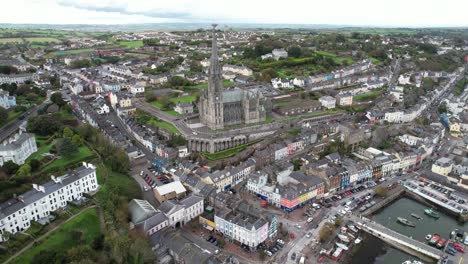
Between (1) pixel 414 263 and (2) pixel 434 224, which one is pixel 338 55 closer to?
(2) pixel 434 224

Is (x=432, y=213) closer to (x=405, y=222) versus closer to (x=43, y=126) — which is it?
(x=405, y=222)

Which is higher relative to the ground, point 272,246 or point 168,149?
point 168,149

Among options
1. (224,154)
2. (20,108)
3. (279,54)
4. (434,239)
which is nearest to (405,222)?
(434,239)

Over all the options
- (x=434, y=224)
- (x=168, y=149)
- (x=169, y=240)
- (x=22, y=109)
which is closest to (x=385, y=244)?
(x=434, y=224)

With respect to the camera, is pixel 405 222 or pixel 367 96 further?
pixel 367 96

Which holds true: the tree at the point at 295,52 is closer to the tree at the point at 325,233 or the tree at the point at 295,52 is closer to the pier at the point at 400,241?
the pier at the point at 400,241
